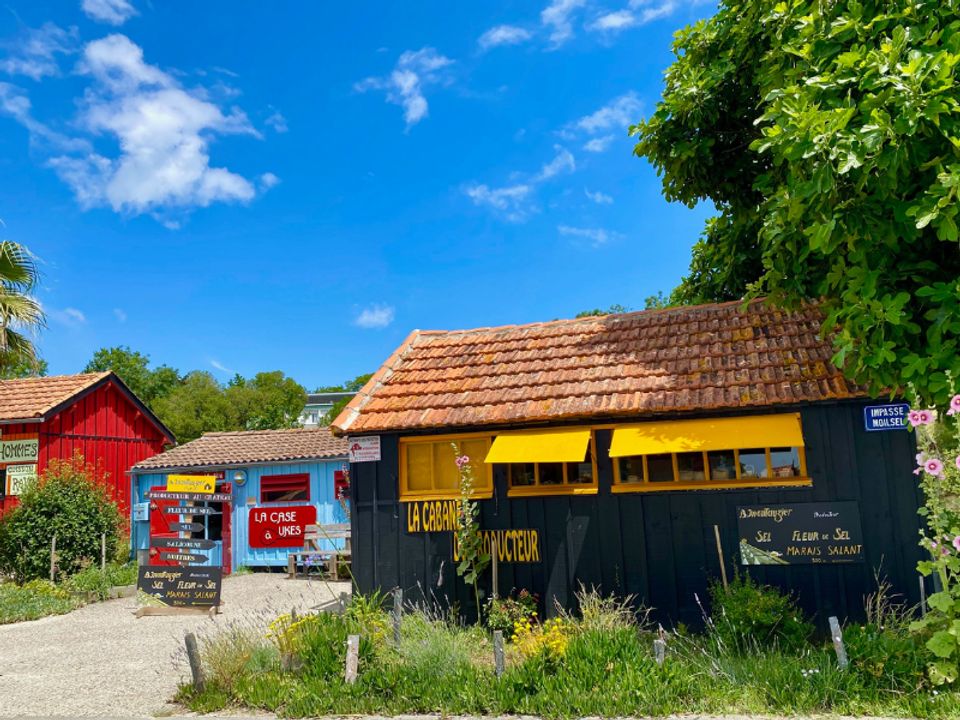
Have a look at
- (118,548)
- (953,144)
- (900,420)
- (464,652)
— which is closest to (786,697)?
(464,652)

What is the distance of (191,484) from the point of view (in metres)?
18.0

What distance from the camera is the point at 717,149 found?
530 inches

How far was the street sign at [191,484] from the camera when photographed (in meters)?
17.8

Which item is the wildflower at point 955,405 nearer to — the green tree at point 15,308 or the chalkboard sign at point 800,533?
the chalkboard sign at point 800,533

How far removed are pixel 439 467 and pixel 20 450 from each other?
619 inches

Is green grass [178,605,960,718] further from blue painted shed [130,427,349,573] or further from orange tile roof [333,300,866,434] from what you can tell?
blue painted shed [130,427,349,573]

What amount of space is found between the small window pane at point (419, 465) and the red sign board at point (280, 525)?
1087 centimetres

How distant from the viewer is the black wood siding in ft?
29.6

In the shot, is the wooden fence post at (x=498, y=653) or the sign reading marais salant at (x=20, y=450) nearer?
the wooden fence post at (x=498, y=653)

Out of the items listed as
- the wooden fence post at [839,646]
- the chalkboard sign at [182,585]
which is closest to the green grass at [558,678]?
the wooden fence post at [839,646]

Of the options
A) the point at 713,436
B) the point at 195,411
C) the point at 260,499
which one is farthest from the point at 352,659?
the point at 195,411

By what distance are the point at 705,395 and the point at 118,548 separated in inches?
657

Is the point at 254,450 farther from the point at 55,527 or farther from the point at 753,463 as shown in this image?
the point at 753,463

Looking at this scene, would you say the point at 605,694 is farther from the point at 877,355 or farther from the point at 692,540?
the point at 877,355
